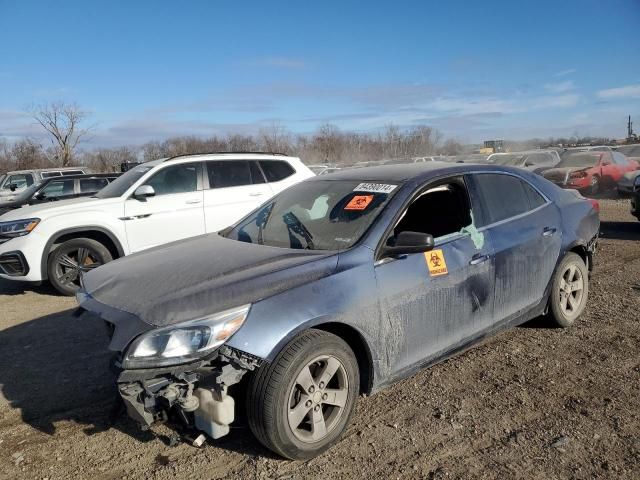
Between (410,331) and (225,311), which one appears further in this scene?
(410,331)

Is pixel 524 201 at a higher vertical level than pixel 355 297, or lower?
higher

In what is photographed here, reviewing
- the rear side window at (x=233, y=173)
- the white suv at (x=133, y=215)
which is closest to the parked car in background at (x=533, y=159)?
the rear side window at (x=233, y=173)

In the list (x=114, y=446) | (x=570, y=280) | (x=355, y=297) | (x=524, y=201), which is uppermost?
(x=524, y=201)

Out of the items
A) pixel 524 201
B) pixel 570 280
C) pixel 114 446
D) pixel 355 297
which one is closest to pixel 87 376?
pixel 114 446

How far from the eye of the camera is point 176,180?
7773 millimetres

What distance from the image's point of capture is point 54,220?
270 inches

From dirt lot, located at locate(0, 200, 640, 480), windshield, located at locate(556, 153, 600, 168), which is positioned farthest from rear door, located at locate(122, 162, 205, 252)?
windshield, located at locate(556, 153, 600, 168)

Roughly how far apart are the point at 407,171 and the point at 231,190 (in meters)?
4.61

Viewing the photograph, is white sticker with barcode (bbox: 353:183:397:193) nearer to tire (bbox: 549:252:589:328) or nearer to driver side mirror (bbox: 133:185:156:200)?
tire (bbox: 549:252:589:328)

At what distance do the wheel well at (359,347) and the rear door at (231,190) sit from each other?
4.98m

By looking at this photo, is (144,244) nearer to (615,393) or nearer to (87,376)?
(87,376)

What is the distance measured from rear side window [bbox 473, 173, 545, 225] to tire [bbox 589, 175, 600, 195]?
14.1 meters

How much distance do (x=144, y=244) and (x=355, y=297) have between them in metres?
5.11

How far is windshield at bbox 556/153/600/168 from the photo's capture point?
17277 millimetres
